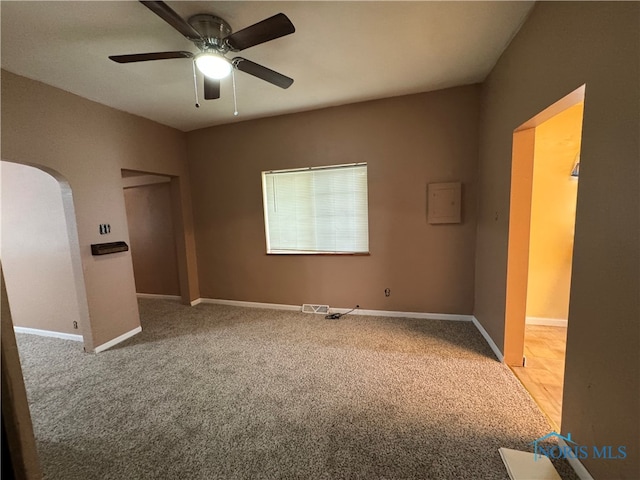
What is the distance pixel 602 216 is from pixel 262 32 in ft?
6.89

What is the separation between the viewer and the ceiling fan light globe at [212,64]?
5.96 feet

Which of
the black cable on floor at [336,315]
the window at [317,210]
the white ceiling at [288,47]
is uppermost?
the white ceiling at [288,47]

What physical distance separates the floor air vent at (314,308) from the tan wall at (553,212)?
99.5 inches

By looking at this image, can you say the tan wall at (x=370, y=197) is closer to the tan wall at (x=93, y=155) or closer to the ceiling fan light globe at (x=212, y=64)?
the tan wall at (x=93, y=155)

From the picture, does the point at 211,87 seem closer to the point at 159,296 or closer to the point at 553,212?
the point at 553,212

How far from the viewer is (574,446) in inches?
56.9

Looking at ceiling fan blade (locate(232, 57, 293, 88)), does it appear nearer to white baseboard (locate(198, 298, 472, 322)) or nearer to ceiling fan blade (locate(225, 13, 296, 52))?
ceiling fan blade (locate(225, 13, 296, 52))

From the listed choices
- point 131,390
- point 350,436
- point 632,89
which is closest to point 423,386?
point 350,436

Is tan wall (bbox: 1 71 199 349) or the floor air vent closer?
tan wall (bbox: 1 71 199 349)

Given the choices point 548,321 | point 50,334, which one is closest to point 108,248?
point 50,334

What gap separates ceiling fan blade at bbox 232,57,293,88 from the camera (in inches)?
76.2

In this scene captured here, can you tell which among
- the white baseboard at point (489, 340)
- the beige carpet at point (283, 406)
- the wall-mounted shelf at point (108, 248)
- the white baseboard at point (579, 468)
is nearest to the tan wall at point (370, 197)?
the white baseboard at point (489, 340)

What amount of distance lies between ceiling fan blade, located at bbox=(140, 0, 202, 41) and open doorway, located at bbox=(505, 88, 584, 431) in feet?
7.91

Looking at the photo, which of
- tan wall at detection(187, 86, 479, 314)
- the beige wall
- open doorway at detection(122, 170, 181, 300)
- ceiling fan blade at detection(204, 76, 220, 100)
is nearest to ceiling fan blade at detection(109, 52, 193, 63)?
ceiling fan blade at detection(204, 76, 220, 100)
